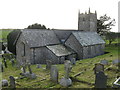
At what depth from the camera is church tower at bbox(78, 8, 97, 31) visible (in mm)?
39000

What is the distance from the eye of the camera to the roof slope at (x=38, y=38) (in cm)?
2438

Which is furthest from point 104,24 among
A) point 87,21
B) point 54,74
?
point 54,74

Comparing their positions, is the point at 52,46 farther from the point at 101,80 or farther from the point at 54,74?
the point at 101,80

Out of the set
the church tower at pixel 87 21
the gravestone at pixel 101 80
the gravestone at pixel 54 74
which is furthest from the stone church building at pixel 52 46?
the gravestone at pixel 101 80

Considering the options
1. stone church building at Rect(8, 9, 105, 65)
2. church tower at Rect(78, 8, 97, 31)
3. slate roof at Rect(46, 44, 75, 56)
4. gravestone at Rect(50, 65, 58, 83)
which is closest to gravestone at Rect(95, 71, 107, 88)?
gravestone at Rect(50, 65, 58, 83)

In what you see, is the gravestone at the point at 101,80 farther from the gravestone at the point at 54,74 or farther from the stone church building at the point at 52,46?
the stone church building at the point at 52,46

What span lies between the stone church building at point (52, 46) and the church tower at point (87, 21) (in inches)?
264

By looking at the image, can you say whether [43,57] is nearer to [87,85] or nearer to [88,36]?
[88,36]

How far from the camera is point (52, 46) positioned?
26.1m

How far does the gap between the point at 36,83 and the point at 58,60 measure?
36.5 ft

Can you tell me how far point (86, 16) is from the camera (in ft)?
129

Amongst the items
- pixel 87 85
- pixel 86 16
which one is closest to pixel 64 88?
pixel 87 85

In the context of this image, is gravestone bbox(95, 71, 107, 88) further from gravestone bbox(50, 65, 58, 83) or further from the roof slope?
the roof slope

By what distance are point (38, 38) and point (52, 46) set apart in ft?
10.2
